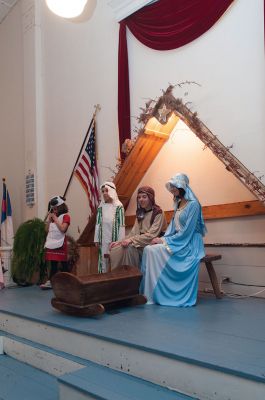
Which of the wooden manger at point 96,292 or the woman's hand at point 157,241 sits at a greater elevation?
the woman's hand at point 157,241

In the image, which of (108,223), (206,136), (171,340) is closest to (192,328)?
(171,340)

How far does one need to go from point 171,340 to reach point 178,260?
1.24 m

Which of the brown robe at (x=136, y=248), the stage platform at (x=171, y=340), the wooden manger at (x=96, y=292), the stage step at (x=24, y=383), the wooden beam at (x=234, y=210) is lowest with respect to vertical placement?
the stage step at (x=24, y=383)

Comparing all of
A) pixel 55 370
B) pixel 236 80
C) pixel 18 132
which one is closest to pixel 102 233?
pixel 55 370

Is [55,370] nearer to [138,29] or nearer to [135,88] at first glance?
[135,88]

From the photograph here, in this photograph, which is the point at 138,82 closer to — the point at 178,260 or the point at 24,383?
the point at 178,260

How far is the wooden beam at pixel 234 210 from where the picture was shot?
3.68 meters

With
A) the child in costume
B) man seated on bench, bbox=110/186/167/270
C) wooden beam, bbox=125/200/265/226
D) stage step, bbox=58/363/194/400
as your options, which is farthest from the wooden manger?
the child in costume

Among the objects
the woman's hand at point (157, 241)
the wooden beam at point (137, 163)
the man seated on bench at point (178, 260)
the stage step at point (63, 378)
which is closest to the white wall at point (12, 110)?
the wooden beam at point (137, 163)

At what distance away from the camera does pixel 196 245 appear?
3.53 m

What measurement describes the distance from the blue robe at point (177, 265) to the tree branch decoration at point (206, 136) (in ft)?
1.58

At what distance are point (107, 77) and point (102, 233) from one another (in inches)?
97.8

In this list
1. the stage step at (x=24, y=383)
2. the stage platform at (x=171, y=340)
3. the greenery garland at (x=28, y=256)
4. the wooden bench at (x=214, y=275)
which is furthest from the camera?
the greenery garland at (x=28, y=256)

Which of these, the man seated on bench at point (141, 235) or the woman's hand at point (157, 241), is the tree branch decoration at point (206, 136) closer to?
the man seated on bench at point (141, 235)
